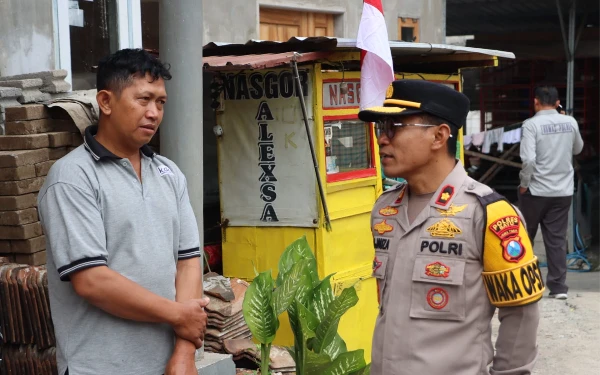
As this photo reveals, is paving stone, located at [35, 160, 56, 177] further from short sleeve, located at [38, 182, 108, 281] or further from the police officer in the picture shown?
the police officer

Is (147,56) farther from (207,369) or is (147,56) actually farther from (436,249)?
(207,369)

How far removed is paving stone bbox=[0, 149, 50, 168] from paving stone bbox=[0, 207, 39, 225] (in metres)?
0.26

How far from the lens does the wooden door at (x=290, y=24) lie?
894cm

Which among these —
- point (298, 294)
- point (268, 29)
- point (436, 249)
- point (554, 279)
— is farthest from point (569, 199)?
point (436, 249)

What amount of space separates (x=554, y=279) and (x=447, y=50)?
10.1 feet

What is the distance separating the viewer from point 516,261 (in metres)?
2.38

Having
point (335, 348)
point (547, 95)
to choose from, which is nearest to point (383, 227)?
point (335, 348)

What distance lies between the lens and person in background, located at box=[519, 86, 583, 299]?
8039mm

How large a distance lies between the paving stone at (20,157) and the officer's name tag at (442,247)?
2778mm

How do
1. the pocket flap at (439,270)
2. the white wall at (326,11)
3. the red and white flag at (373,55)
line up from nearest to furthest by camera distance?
the pocket flap at (439,270) → the red and white flag at (373,55) → the white wall at (326,11)

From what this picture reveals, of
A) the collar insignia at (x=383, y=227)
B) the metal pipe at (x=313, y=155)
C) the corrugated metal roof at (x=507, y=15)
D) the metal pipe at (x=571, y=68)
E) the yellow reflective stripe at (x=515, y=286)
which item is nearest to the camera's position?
the yellow reflective stripe at (x=515, y=286)

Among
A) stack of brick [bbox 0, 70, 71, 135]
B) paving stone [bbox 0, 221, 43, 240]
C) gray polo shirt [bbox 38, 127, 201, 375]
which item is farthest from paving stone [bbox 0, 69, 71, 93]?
gray polo shirt [bbox 38, 127, 201, 375]

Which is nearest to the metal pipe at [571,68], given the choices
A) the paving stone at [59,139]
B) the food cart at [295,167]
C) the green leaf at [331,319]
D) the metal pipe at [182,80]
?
the food cart at [295,167]

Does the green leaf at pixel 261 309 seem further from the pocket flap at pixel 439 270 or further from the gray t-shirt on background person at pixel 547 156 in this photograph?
the gray t-shirt on background person at pixel 547 156
